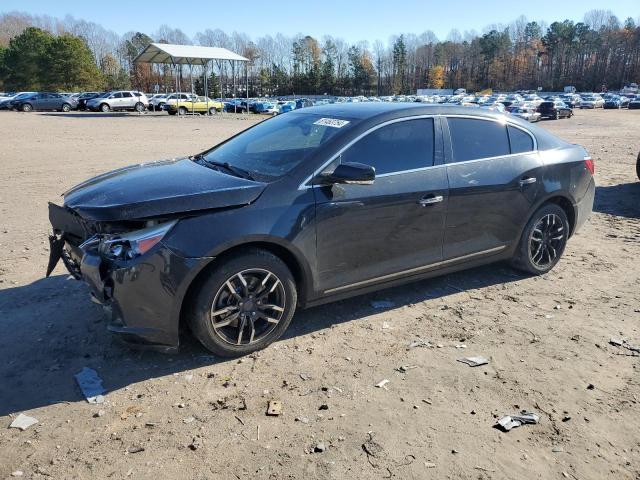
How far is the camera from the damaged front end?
340cm

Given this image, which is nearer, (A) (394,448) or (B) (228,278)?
(A) (394,448)

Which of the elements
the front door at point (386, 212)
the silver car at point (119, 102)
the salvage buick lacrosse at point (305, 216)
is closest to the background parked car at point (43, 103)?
the silver car at point (119, 102)

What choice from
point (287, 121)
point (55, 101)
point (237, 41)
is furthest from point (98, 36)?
point (287, 121)

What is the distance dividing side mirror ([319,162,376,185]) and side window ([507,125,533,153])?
1976mm

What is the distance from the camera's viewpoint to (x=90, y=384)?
350 centimetres

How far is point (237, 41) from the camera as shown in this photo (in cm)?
14800

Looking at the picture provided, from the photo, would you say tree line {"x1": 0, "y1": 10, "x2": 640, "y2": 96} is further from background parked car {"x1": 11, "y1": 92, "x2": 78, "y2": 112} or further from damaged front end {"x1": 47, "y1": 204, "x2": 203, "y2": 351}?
damaged front end {"x1": 47, "y1": 204, "x2": 203, "y2": 351}

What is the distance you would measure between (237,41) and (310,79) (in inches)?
1400

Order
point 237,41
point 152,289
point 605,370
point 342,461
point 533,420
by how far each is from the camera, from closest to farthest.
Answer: point 342,461 < point 533,420 < point 152,289 < point 605,370 < point 237,41

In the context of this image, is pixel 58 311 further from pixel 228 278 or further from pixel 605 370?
pixel 605 370

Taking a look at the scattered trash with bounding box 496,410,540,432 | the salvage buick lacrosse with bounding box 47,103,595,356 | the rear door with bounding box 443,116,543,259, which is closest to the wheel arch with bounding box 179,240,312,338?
the salvage buick lacrosse with bounding box 47,103,595,356

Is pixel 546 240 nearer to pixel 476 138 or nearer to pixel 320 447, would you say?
pixel 476 138

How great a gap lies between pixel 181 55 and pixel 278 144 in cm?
4313

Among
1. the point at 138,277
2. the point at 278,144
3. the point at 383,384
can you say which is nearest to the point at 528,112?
the point at 278,144
